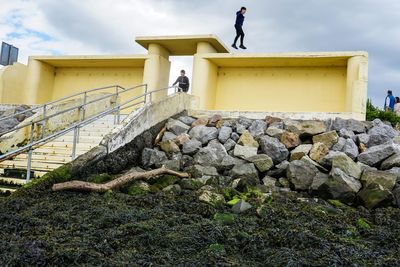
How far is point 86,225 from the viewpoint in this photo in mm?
5672

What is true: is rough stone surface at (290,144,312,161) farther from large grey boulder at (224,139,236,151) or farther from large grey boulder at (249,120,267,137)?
large grey boulder at (224,139,236,151)

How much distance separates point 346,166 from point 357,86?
372 cm

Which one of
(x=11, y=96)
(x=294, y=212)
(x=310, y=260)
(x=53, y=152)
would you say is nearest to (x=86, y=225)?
(x=310, y=260)

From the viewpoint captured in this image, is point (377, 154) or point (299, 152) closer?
point (377, 154)

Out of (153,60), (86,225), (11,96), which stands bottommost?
(86,225)

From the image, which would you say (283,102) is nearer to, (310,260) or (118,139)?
(118,139)

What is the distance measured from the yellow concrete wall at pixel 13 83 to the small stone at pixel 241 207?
37.3 ft

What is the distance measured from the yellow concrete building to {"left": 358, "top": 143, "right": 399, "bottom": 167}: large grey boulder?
2.23 metres

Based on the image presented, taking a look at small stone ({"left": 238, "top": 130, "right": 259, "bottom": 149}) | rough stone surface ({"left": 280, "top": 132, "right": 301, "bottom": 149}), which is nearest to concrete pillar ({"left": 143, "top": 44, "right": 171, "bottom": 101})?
small stone ({"left": 238, "top": 130, "right": 259, "bottom": 149})

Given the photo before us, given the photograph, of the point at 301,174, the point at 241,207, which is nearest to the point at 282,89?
the point at 301,174

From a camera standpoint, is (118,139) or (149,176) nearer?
(149,176)

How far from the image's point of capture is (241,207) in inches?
274

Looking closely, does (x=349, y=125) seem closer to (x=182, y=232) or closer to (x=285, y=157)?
(x=285, y=157)

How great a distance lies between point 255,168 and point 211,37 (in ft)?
19.0
